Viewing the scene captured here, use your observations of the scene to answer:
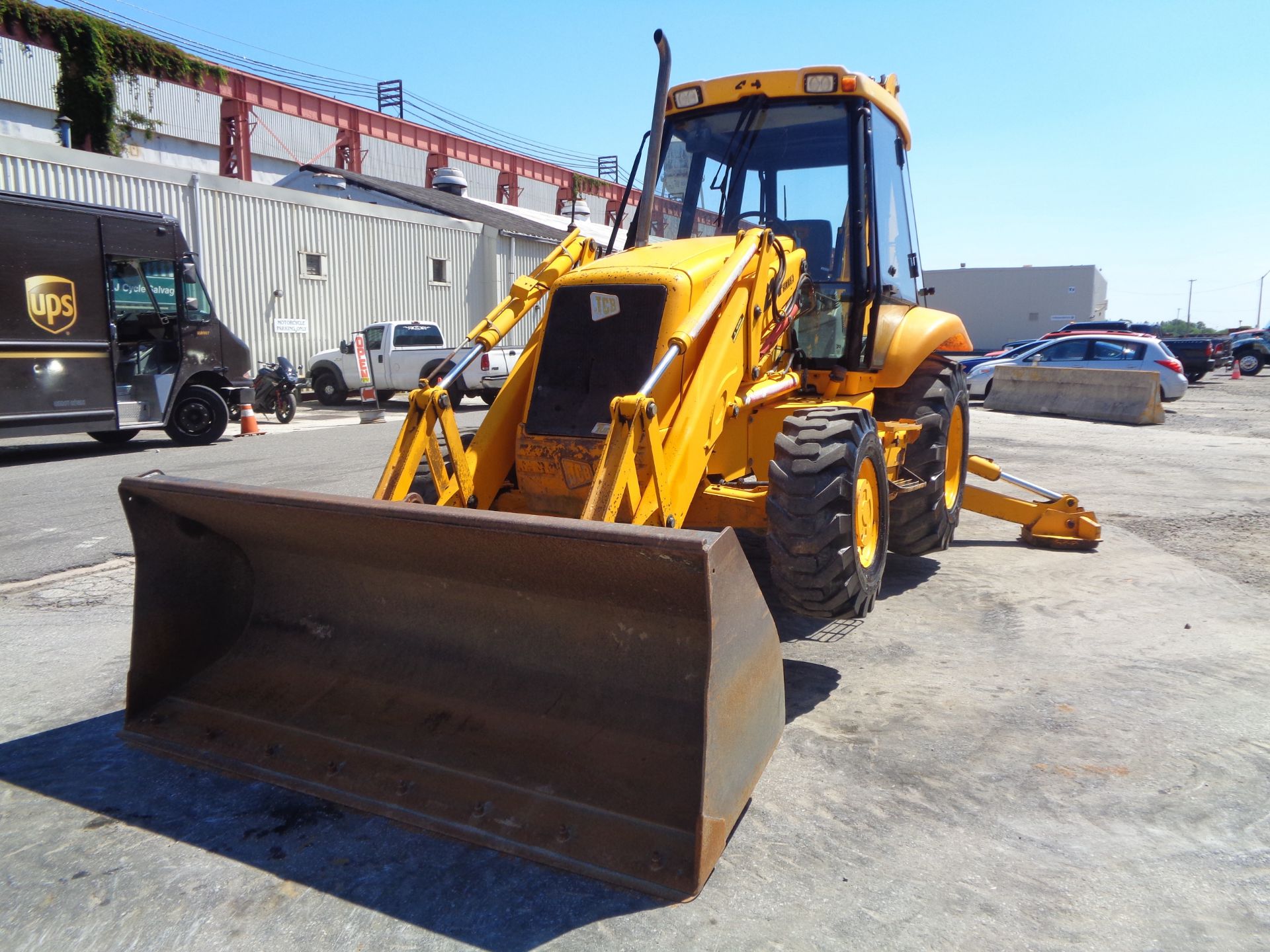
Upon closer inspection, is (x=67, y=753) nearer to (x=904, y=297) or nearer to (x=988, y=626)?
(x=988, y=626)

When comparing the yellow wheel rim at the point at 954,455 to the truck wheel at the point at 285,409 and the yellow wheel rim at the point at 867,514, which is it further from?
the truck wheel at the point at 285,409

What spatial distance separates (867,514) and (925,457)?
60.4 inches

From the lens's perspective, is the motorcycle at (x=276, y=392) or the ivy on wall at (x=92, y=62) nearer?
the motorcycle at (x=276, y=392)

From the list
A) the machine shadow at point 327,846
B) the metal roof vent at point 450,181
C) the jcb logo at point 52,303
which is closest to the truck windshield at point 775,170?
the machine shadow at point 327,846

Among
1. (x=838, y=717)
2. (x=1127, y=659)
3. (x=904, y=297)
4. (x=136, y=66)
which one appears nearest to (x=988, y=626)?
(x=1127, y=659)

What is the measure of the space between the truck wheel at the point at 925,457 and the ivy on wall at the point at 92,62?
2798cm

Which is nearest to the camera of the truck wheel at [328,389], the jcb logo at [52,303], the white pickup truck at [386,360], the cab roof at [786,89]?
the cab roof at [786,89]

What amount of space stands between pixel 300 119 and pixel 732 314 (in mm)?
32995

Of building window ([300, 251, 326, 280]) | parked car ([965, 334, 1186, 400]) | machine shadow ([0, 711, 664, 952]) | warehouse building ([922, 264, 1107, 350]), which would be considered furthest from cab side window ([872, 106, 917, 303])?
warehouse building ([922, 264, 1107, 350])

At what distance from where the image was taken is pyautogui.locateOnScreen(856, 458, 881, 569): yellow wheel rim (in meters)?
4.51

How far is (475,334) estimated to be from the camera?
5012 millimetres

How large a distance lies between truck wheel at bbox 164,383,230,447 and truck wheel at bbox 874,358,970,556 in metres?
10.2

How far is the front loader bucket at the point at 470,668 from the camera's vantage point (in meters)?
2.94

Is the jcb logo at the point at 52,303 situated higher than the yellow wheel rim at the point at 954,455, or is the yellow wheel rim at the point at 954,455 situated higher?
the jcb logo at the point at 52,303
